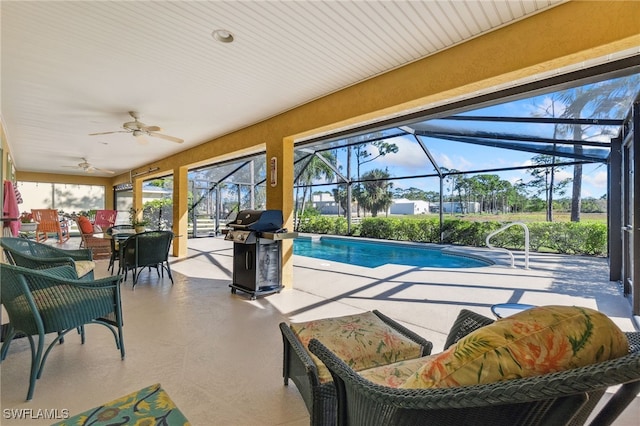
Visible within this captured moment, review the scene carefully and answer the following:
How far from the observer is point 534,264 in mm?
7402

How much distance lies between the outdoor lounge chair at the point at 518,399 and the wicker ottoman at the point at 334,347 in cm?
53

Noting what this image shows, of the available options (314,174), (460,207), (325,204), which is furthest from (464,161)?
(314,174)

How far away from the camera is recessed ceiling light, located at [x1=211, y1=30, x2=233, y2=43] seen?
2727 millimetres

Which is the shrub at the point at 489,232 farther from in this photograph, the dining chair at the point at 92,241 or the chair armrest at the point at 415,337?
the chair armrest at the point at 415,337

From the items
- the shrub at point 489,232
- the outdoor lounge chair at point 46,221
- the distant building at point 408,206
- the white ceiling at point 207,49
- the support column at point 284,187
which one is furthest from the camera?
the distant building at point 408,206

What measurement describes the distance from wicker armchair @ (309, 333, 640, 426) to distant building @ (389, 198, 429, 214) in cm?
1265

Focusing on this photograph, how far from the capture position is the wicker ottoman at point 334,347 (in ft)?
5.18

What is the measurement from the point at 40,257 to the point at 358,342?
3.58 m

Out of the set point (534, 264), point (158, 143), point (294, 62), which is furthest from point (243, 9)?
point (534, 264)

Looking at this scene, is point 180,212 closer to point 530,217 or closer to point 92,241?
point 92,241

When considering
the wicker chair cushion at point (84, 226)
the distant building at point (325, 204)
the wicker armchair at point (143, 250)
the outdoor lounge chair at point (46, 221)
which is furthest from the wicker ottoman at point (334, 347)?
the distant building at point (325, 204)

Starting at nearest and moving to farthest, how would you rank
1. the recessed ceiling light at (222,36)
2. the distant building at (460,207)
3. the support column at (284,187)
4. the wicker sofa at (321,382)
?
the wicker sofa at (321,382)
the recessed ceiling light at (222,36)
the support column at (284,187)
the distant building at (460,207)

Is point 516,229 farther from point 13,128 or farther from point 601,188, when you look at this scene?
point 13,128

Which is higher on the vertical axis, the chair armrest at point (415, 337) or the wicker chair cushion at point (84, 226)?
the wicker chair cushion at point (84, 226)
